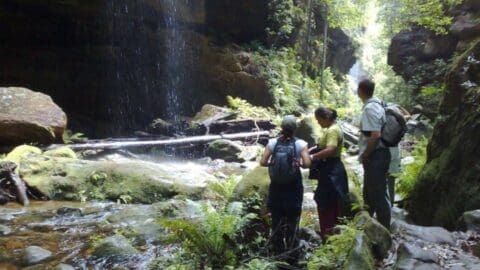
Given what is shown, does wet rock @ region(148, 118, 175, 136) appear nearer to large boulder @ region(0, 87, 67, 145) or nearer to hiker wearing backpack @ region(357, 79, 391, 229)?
large boulder @ region(0, 87, 67, 145)

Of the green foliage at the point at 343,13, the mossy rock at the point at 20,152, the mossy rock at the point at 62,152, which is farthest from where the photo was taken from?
the green foliage at the point at 343,13

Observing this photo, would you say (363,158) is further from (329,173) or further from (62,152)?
(62,152)

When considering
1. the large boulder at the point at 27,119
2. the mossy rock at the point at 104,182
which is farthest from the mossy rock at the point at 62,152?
the mossy rock at the point at 104,182

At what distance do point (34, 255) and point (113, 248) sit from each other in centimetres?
96

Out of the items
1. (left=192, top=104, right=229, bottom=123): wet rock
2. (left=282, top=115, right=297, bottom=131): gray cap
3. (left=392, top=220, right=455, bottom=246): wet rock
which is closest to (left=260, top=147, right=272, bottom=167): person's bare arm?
(left=282, top=115, right=297, bottom=131): gray cap

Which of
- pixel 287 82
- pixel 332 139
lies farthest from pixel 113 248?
pixel 287 82

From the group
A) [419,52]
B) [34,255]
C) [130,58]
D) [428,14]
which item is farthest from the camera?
[419,52]

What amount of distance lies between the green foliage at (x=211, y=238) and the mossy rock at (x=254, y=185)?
818 mm

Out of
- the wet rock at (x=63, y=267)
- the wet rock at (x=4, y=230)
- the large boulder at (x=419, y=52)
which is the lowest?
the wet rock at (x=4, y=230)

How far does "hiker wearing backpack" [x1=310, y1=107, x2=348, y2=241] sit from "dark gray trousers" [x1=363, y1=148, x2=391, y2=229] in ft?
1.06

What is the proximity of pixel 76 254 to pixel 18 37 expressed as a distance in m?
15.8

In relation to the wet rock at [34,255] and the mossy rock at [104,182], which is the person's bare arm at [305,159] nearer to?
the wet rock at [34,255]

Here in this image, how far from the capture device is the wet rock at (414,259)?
3.81 m

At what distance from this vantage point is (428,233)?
4895 millimetres
